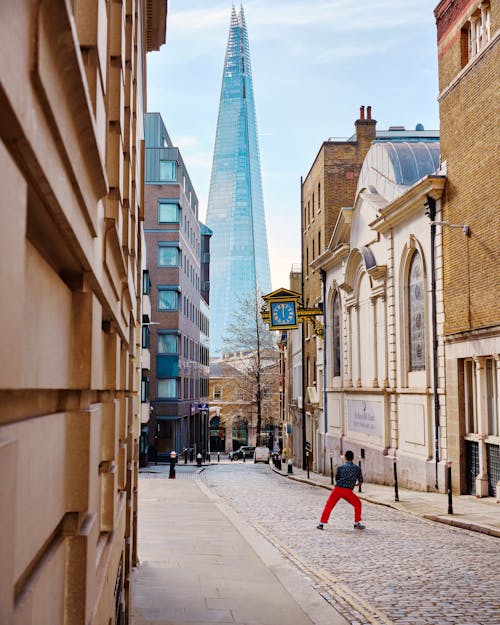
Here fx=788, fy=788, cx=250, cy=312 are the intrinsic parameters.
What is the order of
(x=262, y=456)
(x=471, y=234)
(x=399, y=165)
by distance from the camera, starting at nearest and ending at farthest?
(x=471, y=234) < (x=399, y=165) < (x=262, y=456)

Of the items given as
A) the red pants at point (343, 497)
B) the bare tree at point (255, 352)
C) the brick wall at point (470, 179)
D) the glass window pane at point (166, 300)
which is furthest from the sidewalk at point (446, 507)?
the bare tree at point (255, 352)

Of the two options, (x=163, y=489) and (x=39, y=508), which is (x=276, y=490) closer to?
(x=163, y=489)

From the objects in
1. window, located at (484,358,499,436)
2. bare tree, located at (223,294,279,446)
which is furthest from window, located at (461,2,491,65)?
bare tree, located at (223,294,279,446)

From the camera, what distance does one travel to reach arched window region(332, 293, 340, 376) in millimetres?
36438

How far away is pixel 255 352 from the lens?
67.2 meters

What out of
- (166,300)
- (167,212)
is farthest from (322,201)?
(167,212)

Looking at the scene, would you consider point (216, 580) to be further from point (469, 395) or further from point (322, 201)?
point (322, 201)

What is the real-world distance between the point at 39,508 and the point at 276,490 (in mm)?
25998

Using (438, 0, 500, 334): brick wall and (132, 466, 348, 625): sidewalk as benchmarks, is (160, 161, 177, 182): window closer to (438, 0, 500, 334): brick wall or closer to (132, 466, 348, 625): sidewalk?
(438, 0, 500, 334): brick wall

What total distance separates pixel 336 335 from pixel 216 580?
2671 centimetres

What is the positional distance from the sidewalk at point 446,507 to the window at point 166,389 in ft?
120

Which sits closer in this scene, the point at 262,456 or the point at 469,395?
the point at 469,395

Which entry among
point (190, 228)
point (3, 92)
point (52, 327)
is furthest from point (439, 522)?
point (190, 228)

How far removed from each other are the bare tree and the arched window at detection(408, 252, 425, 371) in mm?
39699
